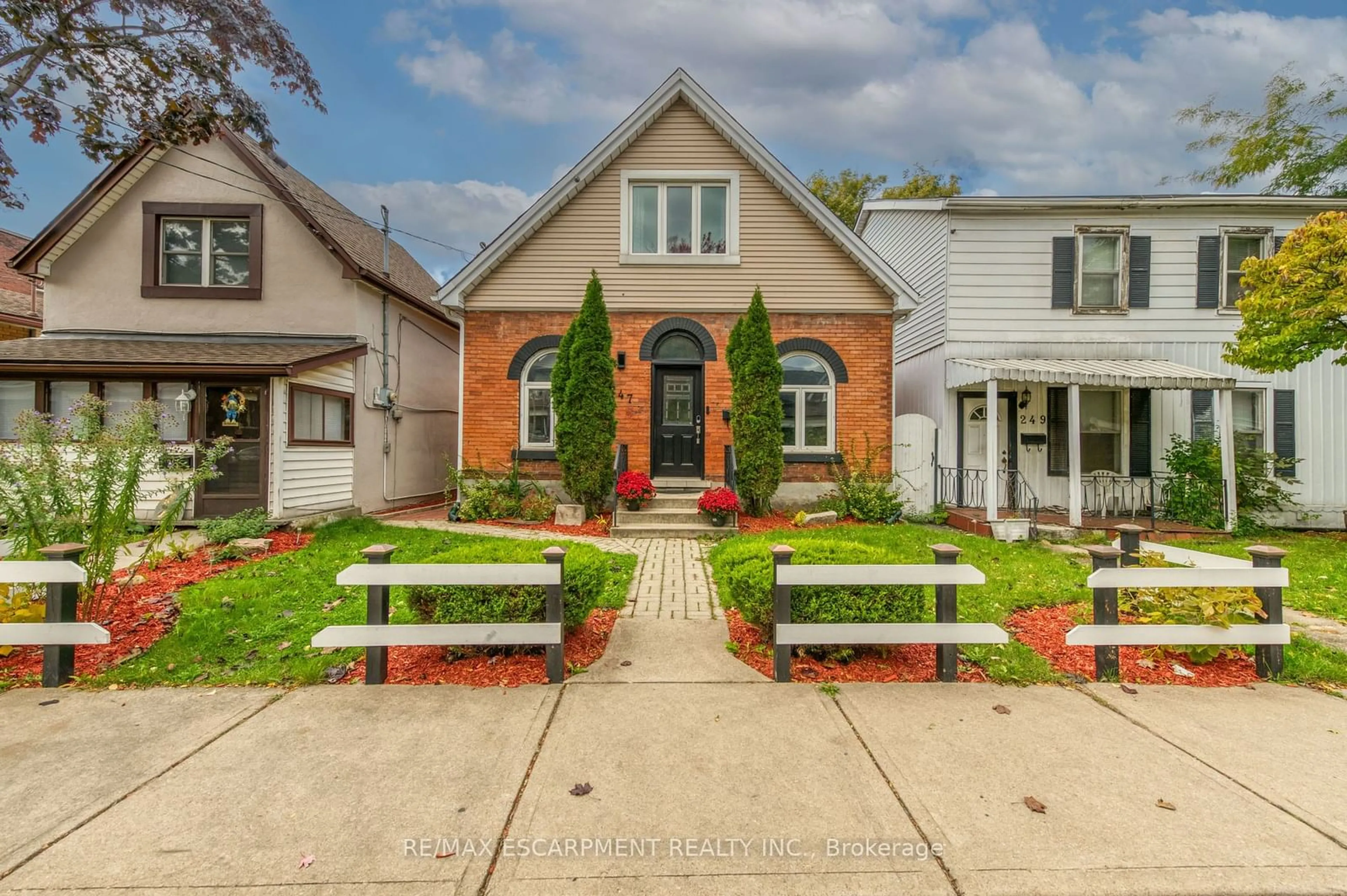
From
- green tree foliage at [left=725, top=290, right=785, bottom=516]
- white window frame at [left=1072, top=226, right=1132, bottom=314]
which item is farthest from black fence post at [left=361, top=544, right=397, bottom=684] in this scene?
white window frame at [left=1072, top=226, right=1132, bottom=314]

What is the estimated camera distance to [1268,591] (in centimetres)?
417

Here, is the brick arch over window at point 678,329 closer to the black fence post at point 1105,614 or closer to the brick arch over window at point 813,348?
the brick arch over window at point 813,348

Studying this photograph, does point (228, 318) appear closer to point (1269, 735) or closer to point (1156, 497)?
point (1269, 735)

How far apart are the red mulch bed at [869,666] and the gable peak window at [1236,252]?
11672 millimetres

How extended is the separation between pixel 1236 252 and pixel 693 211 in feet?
34.9

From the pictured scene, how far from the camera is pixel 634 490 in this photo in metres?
9.75

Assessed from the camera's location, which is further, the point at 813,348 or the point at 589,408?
the point at 813,348

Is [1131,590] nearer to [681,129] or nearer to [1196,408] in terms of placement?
[1196,408]

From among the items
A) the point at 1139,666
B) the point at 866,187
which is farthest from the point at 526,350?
the point at 866,187

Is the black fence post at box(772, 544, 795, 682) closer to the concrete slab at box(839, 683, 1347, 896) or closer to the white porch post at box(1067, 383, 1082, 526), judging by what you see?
the concrete slab at box(839, 683, 1347, 896)

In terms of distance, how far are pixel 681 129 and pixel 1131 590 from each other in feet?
34.8

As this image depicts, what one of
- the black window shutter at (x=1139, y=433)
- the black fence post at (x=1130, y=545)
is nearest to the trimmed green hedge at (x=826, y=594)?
the black fence post at (x=1130, y=545)

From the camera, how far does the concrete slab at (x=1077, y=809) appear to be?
7.36 ft

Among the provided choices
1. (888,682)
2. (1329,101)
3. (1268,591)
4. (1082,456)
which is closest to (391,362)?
(888,682)
